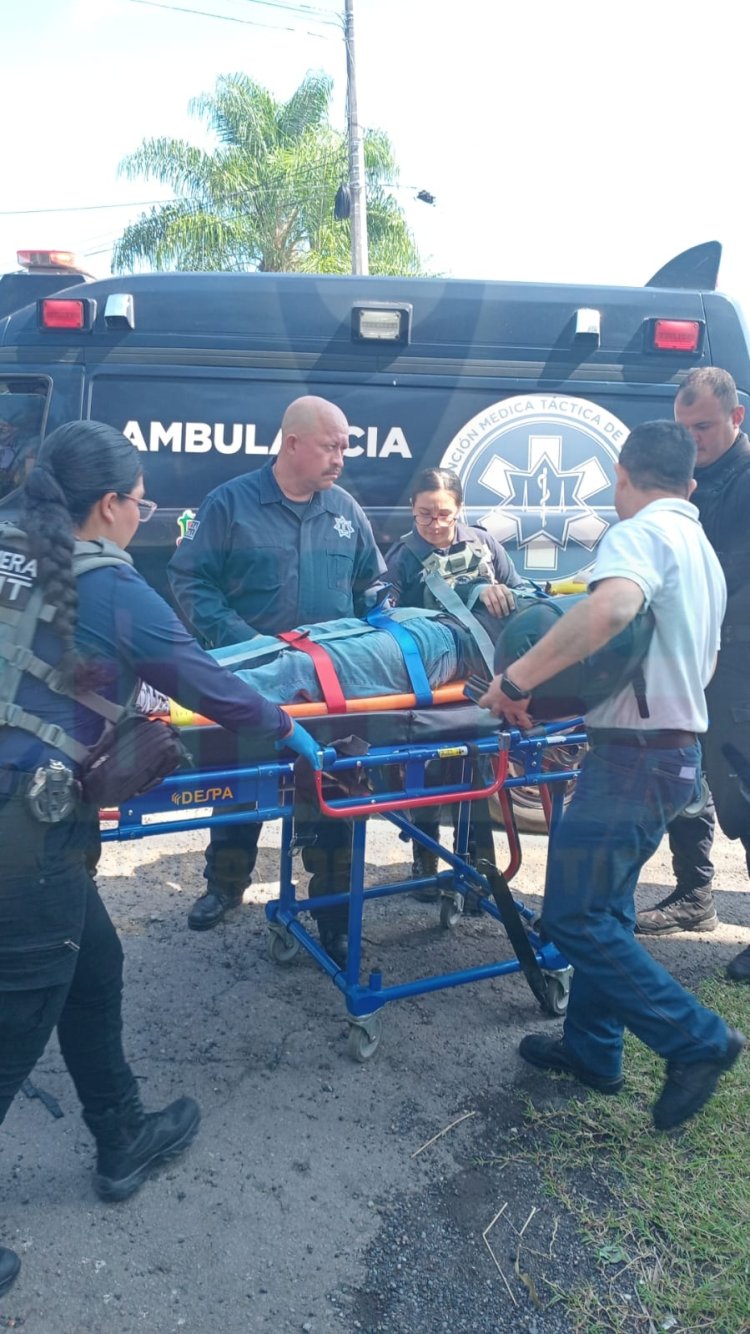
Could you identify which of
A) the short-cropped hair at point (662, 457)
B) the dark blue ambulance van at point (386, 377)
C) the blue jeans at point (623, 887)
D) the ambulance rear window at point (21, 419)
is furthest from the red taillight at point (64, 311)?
the blue jeans at point (623, 887)

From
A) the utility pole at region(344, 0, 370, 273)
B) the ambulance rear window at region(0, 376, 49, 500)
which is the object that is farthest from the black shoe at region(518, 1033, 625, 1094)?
the utility pole at region(344, 0, 370, 273)

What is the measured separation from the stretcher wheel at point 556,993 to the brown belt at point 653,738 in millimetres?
1048

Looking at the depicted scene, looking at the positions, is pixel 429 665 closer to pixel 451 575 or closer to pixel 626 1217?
pixel 451 575

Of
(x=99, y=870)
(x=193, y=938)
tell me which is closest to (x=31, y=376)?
(x=99, y=870)

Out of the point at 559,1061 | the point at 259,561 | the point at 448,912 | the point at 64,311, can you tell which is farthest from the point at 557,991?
the point at 64,311

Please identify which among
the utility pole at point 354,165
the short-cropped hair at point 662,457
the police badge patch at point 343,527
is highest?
the utility pole at point 354,165

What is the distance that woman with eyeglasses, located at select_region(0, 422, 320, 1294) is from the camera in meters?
1.85

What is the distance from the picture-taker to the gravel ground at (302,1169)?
2014 millimetres

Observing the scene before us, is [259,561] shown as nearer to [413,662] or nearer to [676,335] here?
[413,662]

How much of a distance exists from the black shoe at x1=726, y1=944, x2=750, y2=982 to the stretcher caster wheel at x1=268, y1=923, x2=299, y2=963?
153 cm

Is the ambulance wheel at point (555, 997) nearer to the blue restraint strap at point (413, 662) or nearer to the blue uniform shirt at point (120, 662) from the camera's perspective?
the blue restraint strap at point (413, 662)

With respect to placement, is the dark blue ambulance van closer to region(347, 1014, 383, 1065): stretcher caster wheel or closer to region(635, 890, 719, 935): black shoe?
region(635, 890, 719, 935): black shoe

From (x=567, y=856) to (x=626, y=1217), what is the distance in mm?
835

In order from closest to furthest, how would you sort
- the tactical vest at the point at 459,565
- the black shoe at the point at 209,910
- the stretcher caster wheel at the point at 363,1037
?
1. the stretcher caster wheel at the point at 363,1037
2. the tactical vest at the point at 459,565
3. the black shoe at the point at 209,910
